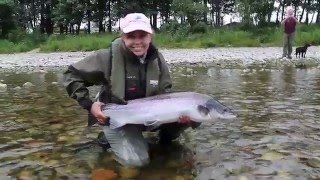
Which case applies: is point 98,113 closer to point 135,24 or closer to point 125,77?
point 125,77

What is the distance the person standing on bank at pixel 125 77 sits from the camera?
4.27 m

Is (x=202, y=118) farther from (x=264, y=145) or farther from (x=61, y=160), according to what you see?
(x=61, y=160)

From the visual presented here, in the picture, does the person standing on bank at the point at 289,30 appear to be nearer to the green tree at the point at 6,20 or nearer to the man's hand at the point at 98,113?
the man's hand at the point at 98,113

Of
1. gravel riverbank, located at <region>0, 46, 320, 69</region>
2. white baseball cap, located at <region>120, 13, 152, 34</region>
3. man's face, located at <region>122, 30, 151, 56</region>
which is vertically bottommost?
gravel riverbank, located at <region>0, 46, 320, 69</region>

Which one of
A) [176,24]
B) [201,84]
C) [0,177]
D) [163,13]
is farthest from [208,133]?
[163,13]

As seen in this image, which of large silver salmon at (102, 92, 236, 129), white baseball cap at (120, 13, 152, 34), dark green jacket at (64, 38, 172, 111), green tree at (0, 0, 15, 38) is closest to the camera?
large silver salmon at (102, 92, 236, 129)

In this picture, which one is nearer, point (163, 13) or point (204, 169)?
point (204, 169)

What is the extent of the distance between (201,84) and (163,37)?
19810 millimetres

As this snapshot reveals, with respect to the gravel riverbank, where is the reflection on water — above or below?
below

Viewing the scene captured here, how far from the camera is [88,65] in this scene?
438cm

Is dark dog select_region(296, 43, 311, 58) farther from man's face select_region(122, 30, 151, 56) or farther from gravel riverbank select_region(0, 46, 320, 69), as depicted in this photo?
man's face select_region(122, 30, 151, 56)

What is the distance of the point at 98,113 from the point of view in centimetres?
426

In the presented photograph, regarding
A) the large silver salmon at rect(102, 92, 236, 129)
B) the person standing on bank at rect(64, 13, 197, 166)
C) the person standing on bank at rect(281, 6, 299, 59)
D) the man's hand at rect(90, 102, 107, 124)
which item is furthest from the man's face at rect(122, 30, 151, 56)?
the person standing on bank at rect(281, 6, 299, 59)

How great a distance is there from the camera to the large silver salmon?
4.04 metres
